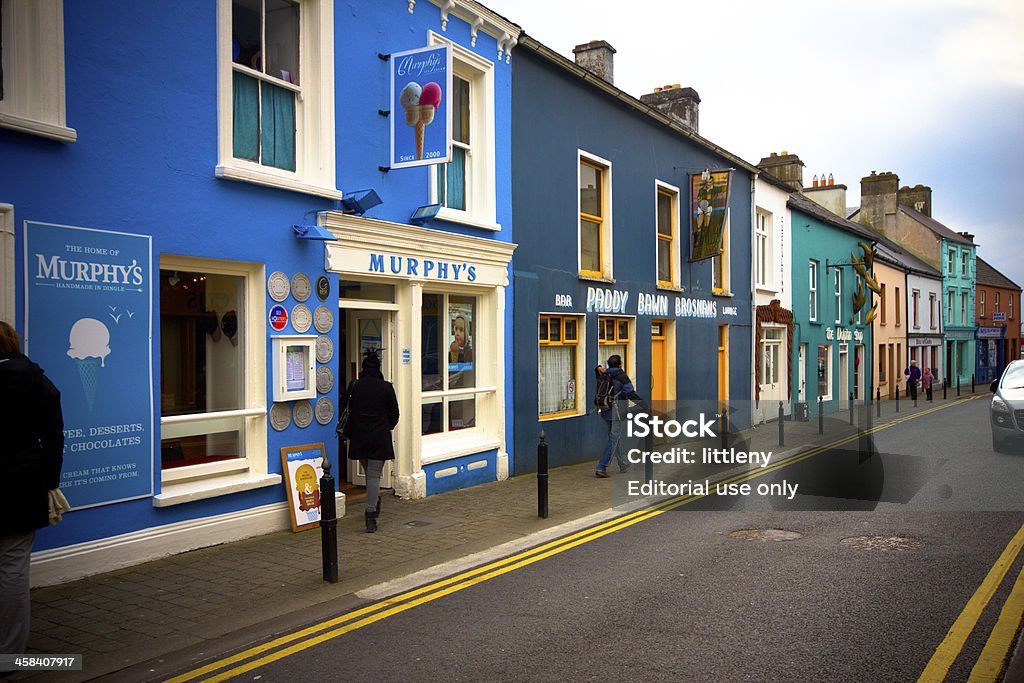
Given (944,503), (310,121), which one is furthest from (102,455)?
(944,503)

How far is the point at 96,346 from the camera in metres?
7.04

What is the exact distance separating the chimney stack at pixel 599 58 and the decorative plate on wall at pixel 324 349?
1187 centimetres

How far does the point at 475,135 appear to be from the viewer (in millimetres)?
12414

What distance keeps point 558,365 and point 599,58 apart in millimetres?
8315

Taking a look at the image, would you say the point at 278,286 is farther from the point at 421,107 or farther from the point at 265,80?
the point at 421,107

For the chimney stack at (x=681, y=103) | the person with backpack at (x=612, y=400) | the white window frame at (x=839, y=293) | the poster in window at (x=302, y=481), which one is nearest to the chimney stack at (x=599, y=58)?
the chimney stack at (x=681, y=103)

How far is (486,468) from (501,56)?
664 centimetres

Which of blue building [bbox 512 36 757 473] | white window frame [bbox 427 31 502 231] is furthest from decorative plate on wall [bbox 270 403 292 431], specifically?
blue building [bbox 512 36 757 473]

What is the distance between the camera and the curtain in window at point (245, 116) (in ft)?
28.2

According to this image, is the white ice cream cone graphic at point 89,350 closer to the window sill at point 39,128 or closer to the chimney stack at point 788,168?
the window sill at point 39,128

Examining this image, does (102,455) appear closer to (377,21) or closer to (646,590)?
(646,590)

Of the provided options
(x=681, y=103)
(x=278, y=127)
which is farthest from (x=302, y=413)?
(x=681, y=103)

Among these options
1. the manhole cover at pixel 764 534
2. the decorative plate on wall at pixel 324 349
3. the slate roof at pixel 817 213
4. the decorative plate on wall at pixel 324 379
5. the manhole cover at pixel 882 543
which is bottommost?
the manhole cover at pixel 764 534

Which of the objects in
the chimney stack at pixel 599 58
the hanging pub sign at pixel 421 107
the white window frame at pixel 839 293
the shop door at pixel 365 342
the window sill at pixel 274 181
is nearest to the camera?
the window sill at pixel 274 181
